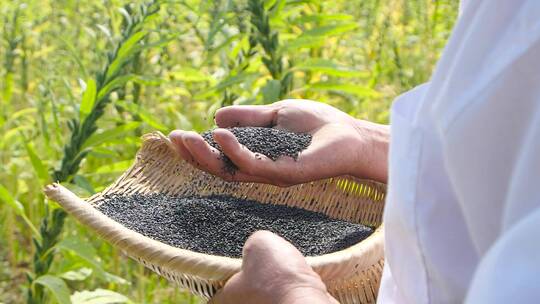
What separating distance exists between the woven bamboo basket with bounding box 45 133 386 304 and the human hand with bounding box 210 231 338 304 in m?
0.07

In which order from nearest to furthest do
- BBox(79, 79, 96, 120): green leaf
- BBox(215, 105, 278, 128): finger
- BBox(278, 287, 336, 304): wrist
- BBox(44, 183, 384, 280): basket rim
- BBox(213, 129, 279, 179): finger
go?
BBox(278, 287, 336, 304): wrist, BBox(44, 183, 384, 280): basket rim, BBox(213, 129, 279, 179): finger, BBox(215, 105, 278, 128): finger, BBox(79, 79, 96, 120): green leaf

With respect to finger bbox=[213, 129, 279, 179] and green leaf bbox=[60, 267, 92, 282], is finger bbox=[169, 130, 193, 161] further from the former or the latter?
green leaf bbox=[60, 267, 92, 282]

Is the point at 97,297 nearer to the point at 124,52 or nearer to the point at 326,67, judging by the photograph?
the point at 124,52

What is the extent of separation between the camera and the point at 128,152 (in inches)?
122

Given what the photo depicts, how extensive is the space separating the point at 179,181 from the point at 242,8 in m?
0.79

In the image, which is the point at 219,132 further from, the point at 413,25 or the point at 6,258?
the point at 413,25

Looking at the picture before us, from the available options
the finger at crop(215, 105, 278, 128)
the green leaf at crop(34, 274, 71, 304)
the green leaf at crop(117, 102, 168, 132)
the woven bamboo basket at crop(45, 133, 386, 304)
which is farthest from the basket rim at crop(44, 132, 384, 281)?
the green leaf at crop(117, 102, 168, 132)

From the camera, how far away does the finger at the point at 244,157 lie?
1.67m

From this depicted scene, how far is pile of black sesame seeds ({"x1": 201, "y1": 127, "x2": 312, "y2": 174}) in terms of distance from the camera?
172 centimetres

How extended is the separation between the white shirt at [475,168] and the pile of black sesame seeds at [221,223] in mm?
675

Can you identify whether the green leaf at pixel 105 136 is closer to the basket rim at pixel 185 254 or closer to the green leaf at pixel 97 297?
the green leaf at pixel 97 297

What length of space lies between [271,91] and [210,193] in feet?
2.23

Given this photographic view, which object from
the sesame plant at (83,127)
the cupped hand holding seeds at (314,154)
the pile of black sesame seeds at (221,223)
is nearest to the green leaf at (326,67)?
the sesame plant at (83,127)

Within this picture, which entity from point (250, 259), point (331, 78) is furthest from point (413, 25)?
point (250, 259)
